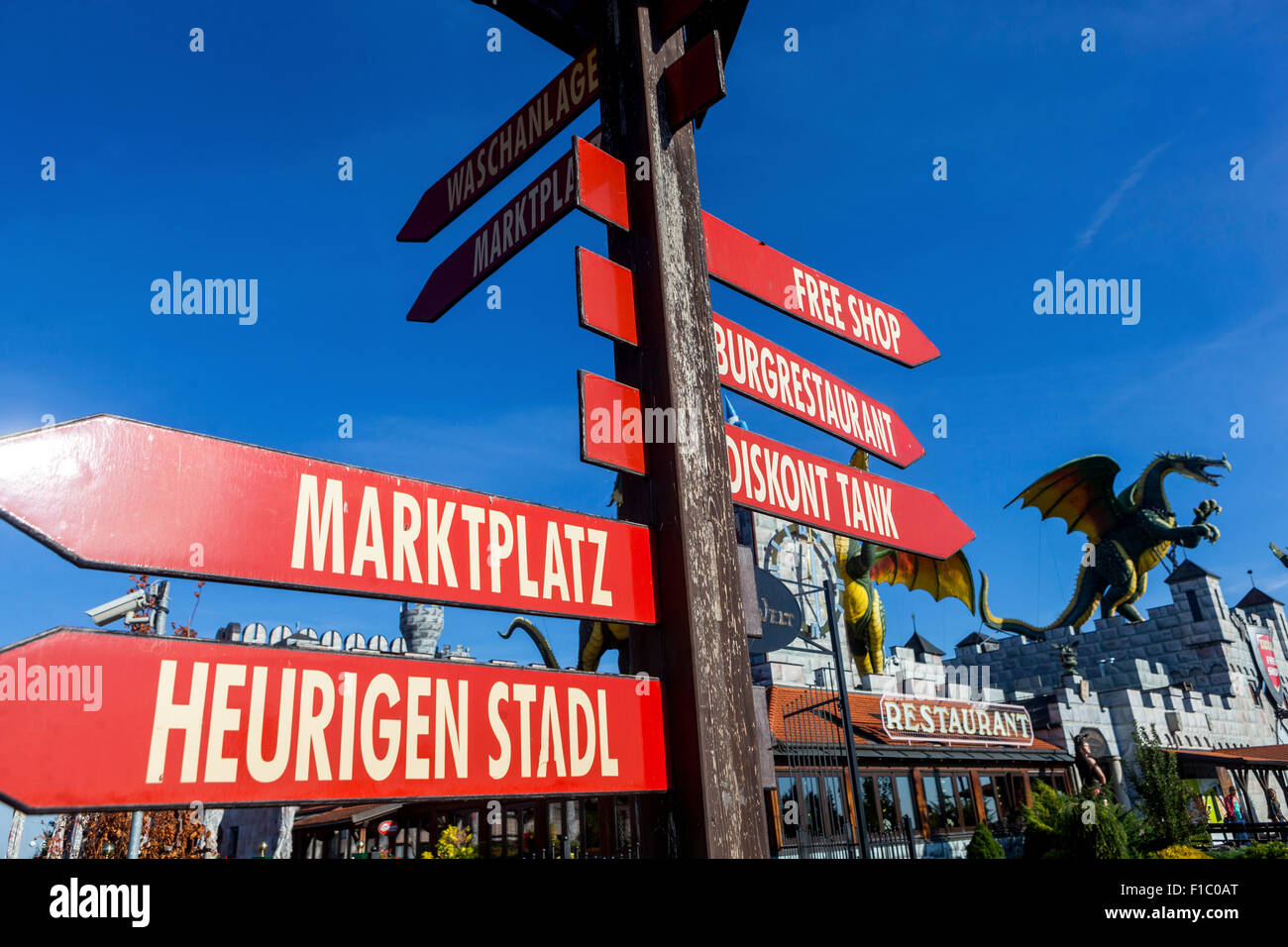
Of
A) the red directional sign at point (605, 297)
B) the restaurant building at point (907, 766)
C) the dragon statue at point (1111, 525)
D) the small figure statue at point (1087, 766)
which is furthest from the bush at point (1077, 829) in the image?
the dragon statue at point (1111, 525)

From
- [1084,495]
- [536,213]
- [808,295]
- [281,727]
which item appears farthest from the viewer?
[1084,495]

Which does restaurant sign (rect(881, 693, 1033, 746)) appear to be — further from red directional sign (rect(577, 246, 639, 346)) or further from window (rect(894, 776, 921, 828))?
red directional sign (rect(577, 246, 639, 346))

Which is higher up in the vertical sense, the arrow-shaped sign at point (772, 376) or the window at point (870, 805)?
the arrow-shaped sign at point (772, 376)

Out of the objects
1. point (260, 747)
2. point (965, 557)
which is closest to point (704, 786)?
point (260, 747)

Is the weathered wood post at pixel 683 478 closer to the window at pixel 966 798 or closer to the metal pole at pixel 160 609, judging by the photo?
the metal pole at pixel 160 609

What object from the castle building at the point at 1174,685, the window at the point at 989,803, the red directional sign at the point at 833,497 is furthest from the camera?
the castle building at the point at 1174,685

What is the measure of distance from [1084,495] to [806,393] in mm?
33417

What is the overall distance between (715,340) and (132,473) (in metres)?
2.10

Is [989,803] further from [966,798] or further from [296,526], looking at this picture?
[296,526]

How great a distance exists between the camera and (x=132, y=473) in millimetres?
1905

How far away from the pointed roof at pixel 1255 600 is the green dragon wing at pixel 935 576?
26.0m

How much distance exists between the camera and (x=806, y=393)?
385cm

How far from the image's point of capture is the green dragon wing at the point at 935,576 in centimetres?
2838

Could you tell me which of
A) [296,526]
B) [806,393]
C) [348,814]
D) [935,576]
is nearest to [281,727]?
[296,526]
